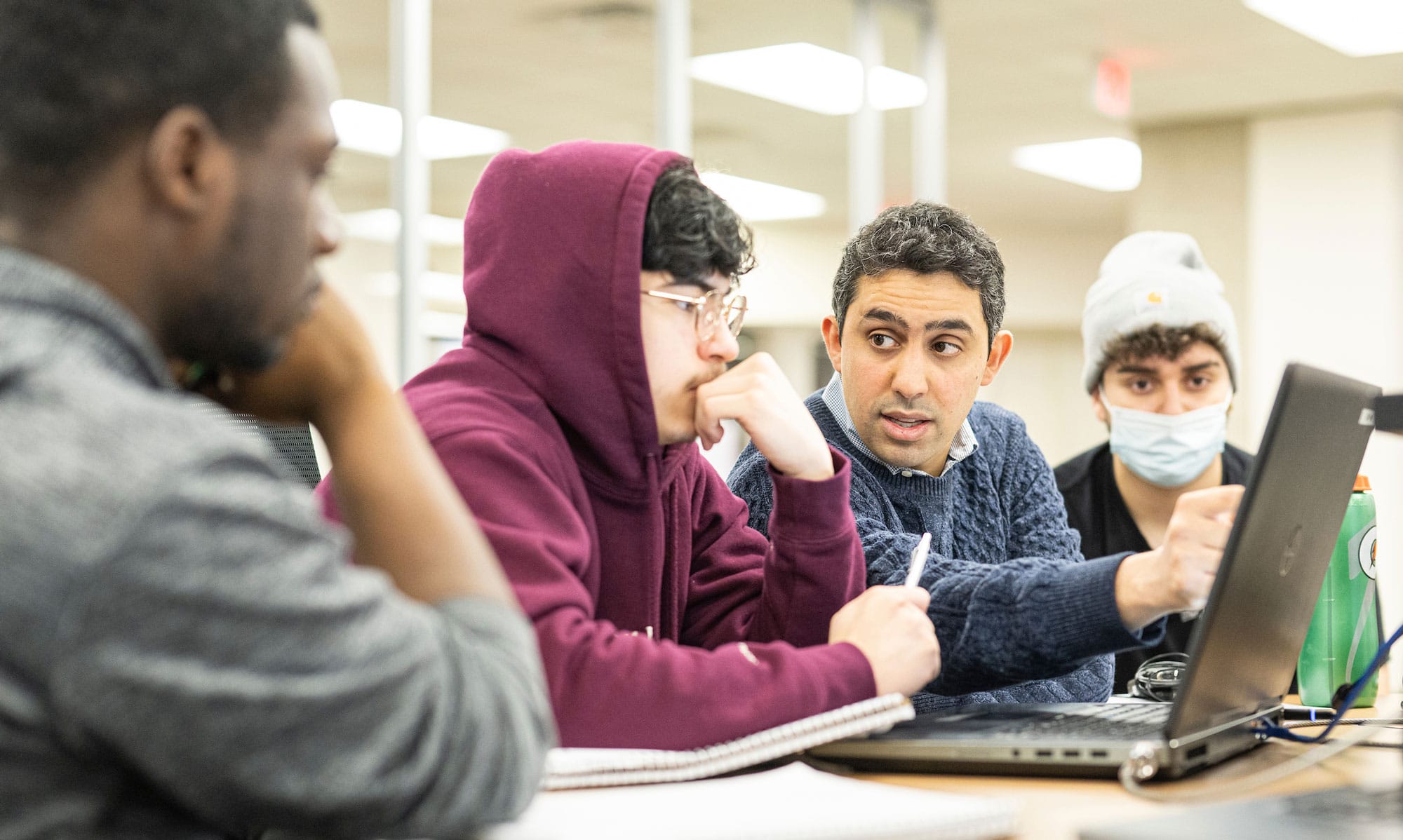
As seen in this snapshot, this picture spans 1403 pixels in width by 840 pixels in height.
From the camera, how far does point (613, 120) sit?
5.91 metres

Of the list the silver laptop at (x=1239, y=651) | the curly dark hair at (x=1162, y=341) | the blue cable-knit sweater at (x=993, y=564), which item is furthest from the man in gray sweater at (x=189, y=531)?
the curly dark hair at (x=1162, y=341)

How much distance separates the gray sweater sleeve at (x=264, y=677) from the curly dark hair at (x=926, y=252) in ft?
4.08

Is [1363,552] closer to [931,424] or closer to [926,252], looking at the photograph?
[931,424]

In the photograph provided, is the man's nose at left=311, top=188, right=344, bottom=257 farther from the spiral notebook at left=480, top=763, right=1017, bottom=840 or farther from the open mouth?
the open mouth

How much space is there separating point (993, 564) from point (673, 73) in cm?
326

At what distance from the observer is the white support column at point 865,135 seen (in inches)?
196

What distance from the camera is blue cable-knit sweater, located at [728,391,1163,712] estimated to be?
131cm

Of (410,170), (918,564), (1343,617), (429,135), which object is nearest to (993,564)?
(918,564)

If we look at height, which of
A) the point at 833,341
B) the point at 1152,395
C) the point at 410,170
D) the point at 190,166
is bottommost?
the point at 1152,395

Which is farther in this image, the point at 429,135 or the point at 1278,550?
the point at 429,135

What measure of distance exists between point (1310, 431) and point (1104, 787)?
322 millimetres

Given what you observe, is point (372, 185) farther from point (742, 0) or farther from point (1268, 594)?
point (1268, 594)

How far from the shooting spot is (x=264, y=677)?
596mm

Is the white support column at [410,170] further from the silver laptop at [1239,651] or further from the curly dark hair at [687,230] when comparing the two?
the silver laptop at [1239,651]
